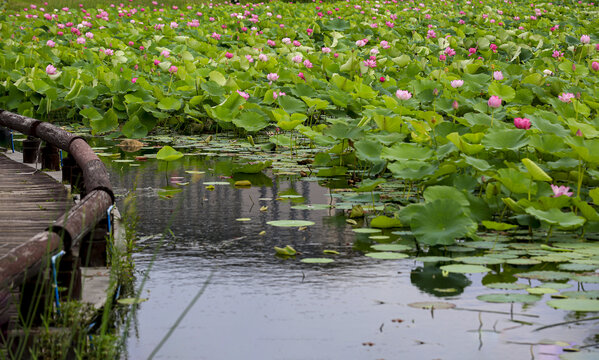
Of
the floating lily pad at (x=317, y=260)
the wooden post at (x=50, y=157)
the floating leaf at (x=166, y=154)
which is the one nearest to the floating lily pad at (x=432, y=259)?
the floating lily pad at (x=317, y=260)

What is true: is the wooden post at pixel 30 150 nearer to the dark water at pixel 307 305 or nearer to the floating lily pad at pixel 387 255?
the dark water at pixel 307 305

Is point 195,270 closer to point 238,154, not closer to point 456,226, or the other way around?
point 456,226

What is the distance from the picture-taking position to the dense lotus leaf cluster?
4602 millimetres

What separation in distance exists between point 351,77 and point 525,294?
6.00 meters

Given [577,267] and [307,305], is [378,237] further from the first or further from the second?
[307,305]

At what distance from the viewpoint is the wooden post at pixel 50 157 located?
6.34 m

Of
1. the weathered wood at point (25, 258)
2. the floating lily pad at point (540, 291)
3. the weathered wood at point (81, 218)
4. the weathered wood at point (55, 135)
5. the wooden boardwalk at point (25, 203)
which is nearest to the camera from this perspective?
the weathered wood at point (25, 258)

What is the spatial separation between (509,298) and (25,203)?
292 centimetres

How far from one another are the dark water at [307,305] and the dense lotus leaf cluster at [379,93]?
484 millimetres

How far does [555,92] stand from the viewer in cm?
845

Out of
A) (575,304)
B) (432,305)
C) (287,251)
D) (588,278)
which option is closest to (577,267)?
(588,278)

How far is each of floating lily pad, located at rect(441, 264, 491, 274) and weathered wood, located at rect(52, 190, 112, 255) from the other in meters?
1.49

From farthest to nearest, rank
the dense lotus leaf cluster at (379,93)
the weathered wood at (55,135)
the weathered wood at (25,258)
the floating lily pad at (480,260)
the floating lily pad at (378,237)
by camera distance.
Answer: the weathered wood at (55,135) → the dense lotus leaf cluster at (379,93) → the floating lily pad at (378,237) → the floating lily pad at (480,260) → the weathered wood at (25,258)

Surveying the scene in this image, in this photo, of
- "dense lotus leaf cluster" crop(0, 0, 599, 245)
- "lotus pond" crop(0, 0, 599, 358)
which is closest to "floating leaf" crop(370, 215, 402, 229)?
"lotus pond" crop(0, 0, 599, 358)
